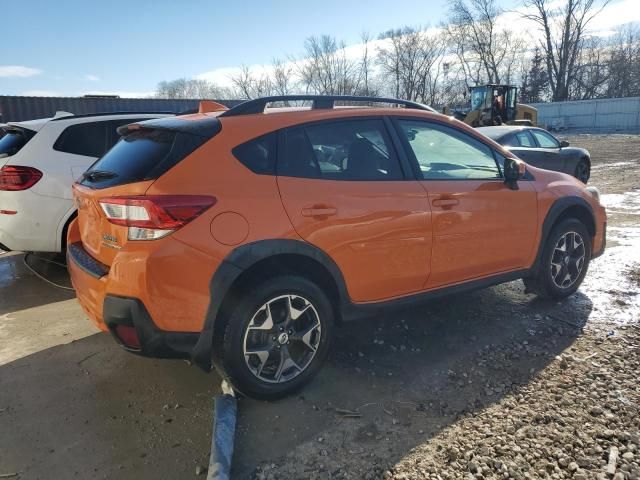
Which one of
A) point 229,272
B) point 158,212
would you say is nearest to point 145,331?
point 229,272

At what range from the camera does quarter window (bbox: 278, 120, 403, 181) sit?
9.65 feet

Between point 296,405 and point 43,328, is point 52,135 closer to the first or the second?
point 43,328

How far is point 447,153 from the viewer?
3668 millimetres

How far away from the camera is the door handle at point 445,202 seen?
3362 mm

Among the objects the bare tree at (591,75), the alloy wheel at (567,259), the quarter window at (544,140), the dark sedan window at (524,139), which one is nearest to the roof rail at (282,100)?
the alloy wheel at (567,259)

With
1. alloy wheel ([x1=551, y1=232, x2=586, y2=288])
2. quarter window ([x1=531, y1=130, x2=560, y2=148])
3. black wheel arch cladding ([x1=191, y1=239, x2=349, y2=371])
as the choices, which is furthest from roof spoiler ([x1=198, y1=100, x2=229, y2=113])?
quarter window ([x1=531, y1=130, x2=560, y2=148])

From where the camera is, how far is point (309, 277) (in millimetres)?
3010

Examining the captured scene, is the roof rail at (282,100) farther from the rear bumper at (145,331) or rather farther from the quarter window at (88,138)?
the quarter window at (88,138)

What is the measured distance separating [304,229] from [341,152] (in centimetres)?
65

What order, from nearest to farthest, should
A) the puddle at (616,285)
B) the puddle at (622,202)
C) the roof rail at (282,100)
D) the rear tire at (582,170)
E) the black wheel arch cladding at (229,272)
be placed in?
1. the black wheel arch cladding at (229,272)
2. the roof rail at (282,100)
3. the puddle at (616,285)
4. the puddle at (622,202)
5. the rear tire at (582,170)

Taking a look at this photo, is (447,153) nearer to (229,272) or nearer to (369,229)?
(369,229)

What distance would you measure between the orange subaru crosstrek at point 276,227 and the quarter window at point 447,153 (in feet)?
0.04

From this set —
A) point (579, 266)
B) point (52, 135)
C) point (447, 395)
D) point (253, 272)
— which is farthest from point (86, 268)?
point (579, 266)

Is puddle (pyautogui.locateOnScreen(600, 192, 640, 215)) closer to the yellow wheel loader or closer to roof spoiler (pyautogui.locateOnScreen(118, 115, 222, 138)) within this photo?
roof spoiler (pyautogui.locateOnScreen(118, 115, 222, 138))
